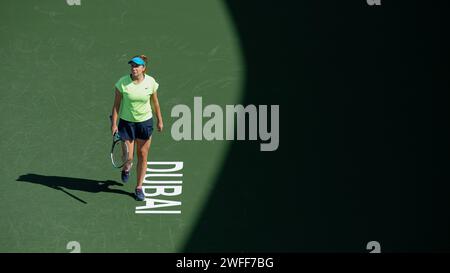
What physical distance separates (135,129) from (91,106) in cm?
160

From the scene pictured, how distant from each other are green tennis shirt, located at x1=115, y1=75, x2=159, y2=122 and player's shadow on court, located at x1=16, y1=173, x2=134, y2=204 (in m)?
1.29

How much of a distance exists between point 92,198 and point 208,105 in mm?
2602

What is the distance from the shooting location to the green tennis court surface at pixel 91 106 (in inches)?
734

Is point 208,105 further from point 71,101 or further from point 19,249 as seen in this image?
point 19,249

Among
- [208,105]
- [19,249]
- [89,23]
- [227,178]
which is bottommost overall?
[19,249]

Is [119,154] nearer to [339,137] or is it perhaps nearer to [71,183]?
[71,183]

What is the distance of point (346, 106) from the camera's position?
65.7 feet

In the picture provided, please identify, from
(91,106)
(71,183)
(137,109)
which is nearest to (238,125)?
(137,109)

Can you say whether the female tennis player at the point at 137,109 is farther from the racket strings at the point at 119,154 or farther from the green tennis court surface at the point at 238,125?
the green tennis court surface at the point at 238,125

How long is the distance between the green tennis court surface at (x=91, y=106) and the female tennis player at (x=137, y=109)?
72cm

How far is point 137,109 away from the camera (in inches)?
728

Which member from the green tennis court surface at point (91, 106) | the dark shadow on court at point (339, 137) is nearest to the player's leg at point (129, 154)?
the green tennis court surface at point (91, 106)

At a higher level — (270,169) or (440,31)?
(440,31)

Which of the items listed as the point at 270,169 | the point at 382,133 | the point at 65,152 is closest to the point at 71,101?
the point at 65,152
